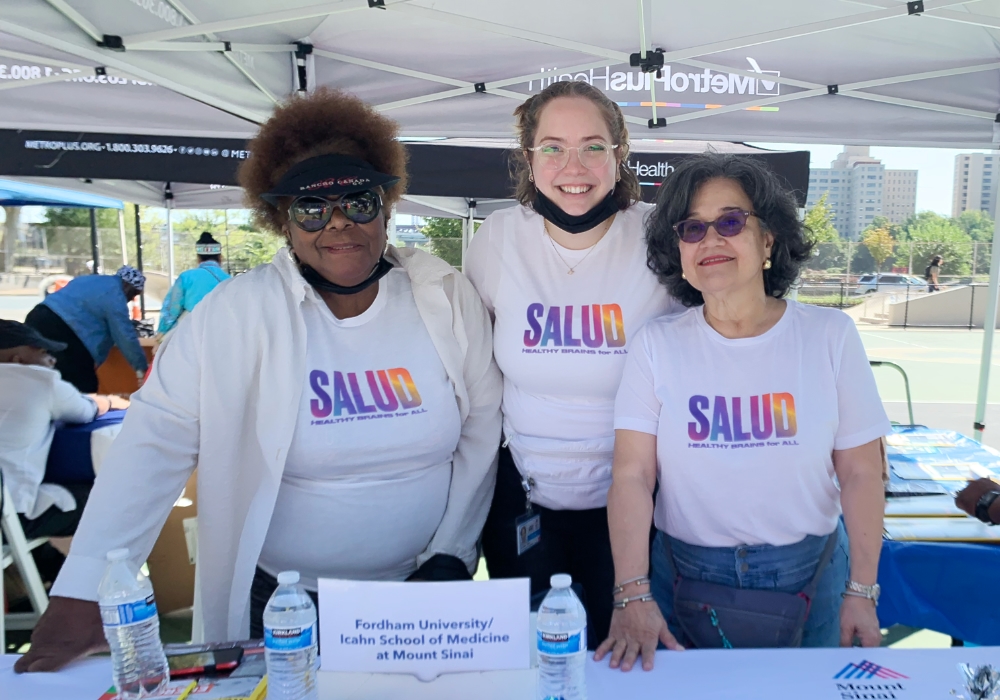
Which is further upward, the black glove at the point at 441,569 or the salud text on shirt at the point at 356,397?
the salud text on shirt at the point at 356,397

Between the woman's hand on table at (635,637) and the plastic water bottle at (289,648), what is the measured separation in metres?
0.55

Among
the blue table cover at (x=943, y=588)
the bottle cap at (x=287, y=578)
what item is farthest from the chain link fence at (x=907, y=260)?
the bottle cap at (x=287, y=578)

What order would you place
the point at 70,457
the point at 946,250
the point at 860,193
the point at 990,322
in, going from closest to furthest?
1. the point at 70,457
2. the point at 990,322
3. the point at 946,250
4. the point at 860,193

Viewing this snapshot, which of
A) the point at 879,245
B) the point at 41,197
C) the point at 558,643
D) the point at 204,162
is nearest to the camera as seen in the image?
the point at 558,643

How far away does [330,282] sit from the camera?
161 centimetres

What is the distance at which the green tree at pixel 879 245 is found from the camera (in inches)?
1138

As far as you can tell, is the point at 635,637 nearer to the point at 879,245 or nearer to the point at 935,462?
the point at 935,462

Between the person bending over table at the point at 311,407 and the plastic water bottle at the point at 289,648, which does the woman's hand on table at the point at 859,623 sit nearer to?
the person bending over table at the point at 311,407

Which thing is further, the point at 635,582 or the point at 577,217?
the point at 577,217

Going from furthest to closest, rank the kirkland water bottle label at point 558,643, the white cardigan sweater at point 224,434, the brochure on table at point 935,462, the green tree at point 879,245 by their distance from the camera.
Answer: the green tree at point 879,245, the brochure on table at point 935,462, the white cardigan sweater at point 224,434, the kirkland water bottle label at point 558,643

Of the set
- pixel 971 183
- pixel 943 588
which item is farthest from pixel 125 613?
pixel 971 183

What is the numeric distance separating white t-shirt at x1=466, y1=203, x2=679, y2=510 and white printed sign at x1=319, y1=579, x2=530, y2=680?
72 centimetres

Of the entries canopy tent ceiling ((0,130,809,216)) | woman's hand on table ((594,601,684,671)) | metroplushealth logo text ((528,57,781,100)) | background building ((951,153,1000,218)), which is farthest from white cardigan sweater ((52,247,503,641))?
background building ((951,153,1000,218))

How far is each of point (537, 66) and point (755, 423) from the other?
115 inches
